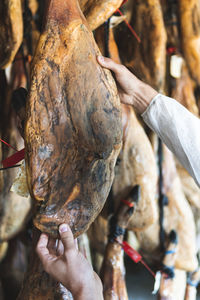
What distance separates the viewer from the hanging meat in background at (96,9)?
3.33 ft

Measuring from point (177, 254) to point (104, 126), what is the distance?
1141mm

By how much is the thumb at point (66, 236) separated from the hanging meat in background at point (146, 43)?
40.5 inches

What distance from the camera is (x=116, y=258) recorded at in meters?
1.46

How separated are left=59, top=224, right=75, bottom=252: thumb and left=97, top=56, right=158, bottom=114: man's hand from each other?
462 millimetres

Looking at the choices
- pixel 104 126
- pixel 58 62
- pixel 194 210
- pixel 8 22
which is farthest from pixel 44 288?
Result: pixel 194 210

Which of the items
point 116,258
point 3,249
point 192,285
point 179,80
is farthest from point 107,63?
point 192,285

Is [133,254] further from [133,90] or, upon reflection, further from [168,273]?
[133,90]

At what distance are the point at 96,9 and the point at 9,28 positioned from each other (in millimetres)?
273

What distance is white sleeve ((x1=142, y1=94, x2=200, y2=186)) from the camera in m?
1.05

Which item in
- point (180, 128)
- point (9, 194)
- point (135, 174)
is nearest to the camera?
point (180, 128)

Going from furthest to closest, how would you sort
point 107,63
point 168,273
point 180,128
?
point 168,273, point 180,128, point 107,63

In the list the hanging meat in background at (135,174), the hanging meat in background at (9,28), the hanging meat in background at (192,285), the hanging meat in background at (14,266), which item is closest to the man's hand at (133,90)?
the hanging meat in background at (9,28)

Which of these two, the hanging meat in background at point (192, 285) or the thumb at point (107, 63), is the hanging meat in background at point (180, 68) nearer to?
the hanging meat in background at point (192, 285)

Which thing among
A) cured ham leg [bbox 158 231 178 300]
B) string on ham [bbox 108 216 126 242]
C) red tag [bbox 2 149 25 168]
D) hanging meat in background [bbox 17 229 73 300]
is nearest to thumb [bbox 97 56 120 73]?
red tag [bbox 2 149 25 168]
